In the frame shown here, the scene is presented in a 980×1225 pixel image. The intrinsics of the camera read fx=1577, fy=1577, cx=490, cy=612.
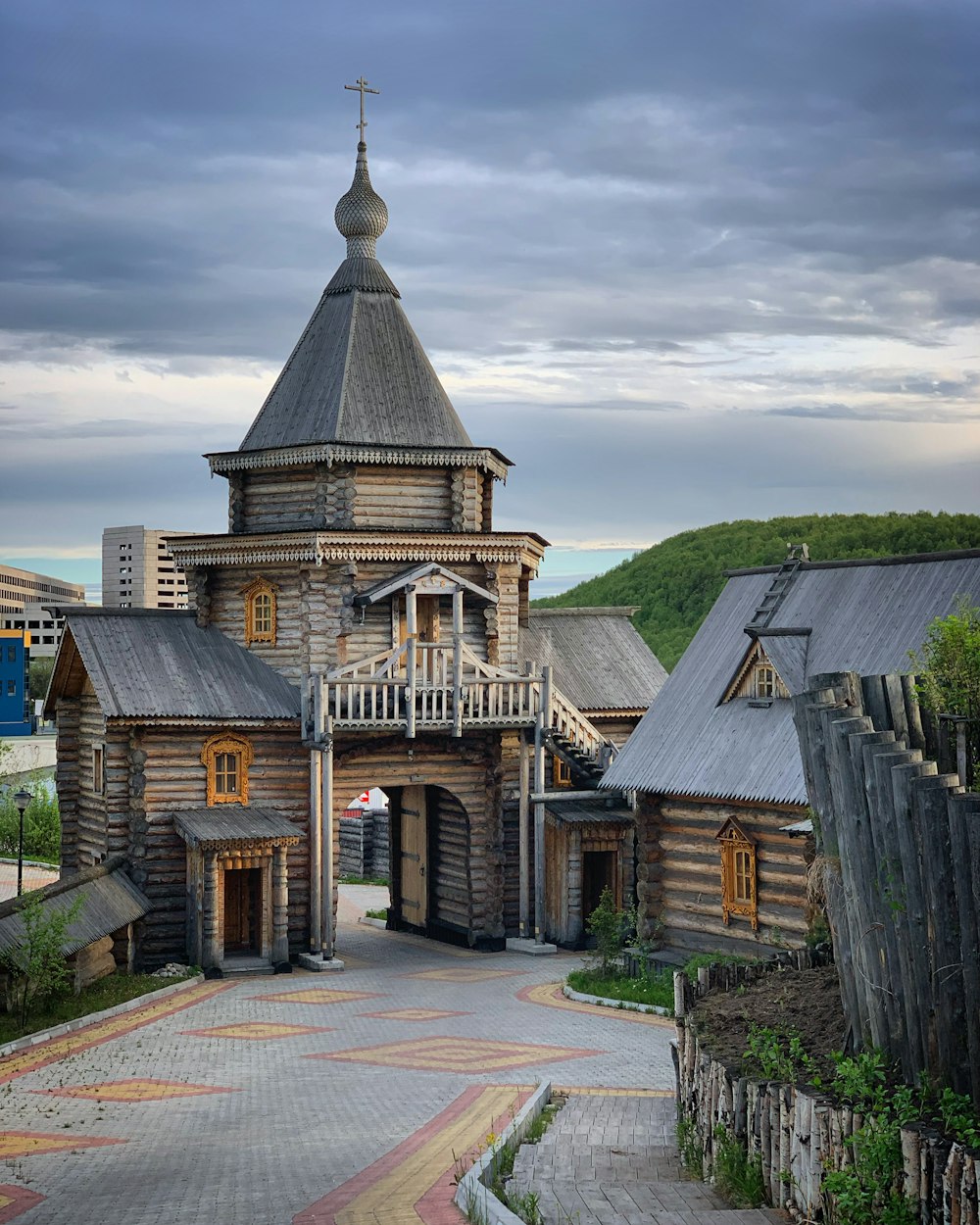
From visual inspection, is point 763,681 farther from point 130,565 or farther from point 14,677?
point 14,677

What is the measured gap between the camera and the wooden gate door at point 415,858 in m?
34.9

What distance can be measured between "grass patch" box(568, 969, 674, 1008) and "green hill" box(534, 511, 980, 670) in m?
48.2

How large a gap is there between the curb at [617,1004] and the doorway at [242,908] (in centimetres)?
694

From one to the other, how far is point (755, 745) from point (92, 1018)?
37.2 feet

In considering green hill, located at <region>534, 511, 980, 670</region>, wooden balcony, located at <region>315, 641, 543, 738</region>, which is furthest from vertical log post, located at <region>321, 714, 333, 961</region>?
green hill, located at <region>534, 511, 980, 670</region>

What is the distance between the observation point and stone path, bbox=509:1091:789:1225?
1157 centimetres

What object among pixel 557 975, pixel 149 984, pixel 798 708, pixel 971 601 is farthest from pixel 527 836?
pixel 798 708

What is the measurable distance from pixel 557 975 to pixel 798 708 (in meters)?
15.7

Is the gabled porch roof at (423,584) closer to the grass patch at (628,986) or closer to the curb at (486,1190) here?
the grass patch at (628,986)

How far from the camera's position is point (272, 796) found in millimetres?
30750

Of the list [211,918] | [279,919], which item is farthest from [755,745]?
[211,918]

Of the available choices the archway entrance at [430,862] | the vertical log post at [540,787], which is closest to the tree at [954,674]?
the vertical log post at [540,787]

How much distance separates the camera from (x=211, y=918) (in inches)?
1130

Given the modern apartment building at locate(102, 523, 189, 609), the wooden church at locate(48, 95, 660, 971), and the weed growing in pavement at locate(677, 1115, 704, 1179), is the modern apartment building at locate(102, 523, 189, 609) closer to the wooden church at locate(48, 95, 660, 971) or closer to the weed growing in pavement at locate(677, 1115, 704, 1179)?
the wooden church at locate(48, 95, 660, 971)
